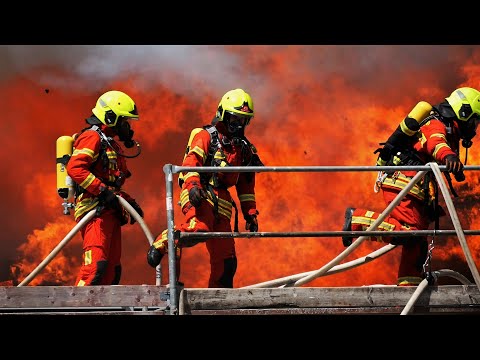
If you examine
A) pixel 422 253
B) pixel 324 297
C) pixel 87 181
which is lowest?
pixel 324 297

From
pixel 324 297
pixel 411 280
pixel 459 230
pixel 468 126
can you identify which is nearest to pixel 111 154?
pixel 324 297

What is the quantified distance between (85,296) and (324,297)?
6.49 feet

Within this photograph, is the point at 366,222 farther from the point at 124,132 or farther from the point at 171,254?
the point at 124,132

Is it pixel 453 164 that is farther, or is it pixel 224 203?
pixel 224 203

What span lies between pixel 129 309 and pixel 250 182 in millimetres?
2113

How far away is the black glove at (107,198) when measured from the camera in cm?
1046

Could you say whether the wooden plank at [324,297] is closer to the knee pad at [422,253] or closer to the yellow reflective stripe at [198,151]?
the knee pad at [422,253]

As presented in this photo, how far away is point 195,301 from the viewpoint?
28.8 ft

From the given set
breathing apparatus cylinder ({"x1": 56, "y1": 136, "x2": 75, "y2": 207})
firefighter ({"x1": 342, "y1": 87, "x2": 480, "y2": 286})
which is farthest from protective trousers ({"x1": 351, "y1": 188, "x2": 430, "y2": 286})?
breathing apparatus cylinder ({"x1": 56, "y1": 136, "x2": 75, "y2": 207})

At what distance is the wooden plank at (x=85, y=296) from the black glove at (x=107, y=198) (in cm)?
153

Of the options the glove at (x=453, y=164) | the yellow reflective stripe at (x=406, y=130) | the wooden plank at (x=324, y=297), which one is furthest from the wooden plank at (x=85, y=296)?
the yellow reflective stripe at (x=406, y=130)

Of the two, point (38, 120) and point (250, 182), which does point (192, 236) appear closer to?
point (250, 182)

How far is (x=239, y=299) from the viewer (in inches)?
350

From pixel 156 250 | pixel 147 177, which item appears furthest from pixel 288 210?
pixel 156 250
